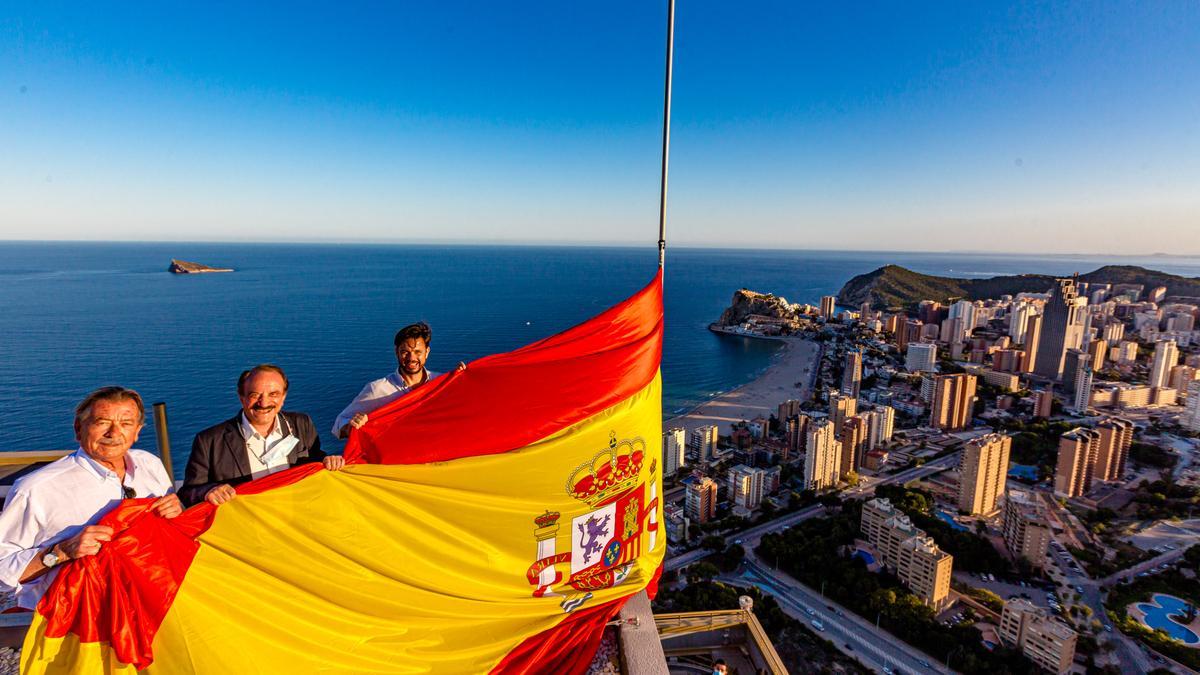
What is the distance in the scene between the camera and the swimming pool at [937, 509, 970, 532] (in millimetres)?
11775

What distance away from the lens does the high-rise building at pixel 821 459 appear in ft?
44.0

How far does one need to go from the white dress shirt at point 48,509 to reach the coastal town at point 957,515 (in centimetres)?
868

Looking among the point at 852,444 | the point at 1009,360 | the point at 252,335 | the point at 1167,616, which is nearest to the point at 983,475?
the point at 852,444

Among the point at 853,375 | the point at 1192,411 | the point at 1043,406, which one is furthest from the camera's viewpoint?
the point at 853,375

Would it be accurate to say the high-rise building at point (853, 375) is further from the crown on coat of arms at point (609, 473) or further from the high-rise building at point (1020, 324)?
the crown on coat of arms at point (609, 473)

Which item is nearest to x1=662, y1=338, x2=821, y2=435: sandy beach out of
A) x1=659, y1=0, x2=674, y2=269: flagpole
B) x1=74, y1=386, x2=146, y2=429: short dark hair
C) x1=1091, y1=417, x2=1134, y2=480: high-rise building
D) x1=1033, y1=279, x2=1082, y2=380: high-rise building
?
x1=1091, y1=417, x2=1134, y2=480: high-rise building

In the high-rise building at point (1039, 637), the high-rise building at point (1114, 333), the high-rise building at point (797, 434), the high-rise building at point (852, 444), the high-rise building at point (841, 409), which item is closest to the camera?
the high-rise building at point (1039, 637)

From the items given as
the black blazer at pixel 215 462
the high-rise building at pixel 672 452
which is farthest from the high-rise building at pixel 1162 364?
the black blazer at pixel 215 462

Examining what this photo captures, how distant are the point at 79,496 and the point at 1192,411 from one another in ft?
86.6

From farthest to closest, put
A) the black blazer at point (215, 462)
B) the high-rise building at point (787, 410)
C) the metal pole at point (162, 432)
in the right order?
the high-rise building at point (787, 410)
the metal pole at point (162, 432)
the black blazer at point (215, 462)

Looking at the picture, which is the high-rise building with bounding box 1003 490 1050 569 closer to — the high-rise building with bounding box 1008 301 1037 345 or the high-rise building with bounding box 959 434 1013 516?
the high-rise building with bounding box 959 434 1013 516

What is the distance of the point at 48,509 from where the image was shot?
1047 millimetres

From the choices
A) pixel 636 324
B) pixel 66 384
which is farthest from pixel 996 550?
pixel 66 384

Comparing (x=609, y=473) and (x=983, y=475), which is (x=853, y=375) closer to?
(x=983, y=475)
